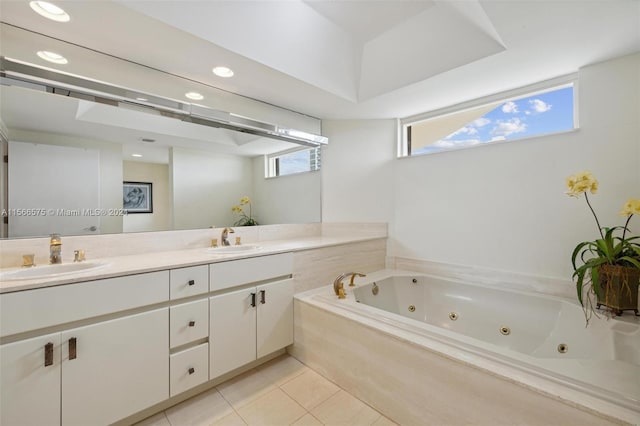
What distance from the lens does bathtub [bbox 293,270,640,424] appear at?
1.01 m

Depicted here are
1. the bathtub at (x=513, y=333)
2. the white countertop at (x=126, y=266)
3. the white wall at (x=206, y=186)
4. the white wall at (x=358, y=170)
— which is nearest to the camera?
the bathtub at (x=513, y=333)

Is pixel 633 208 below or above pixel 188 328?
above

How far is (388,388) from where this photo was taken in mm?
1481

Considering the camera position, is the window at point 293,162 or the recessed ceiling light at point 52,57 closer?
the recessed ceiling light at point 52,57

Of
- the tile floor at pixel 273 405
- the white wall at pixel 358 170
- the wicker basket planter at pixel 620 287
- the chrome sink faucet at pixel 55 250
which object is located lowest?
the tile floor at pixel 273 405

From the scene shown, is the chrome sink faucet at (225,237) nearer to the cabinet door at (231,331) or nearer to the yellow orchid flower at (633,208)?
the cabinet door at (231,331)

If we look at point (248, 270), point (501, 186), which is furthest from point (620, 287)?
point (248, 270)

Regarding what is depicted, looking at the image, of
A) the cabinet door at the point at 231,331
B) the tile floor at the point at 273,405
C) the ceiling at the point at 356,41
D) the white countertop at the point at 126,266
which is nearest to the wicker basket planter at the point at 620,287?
the ceiling at the point at 356,41

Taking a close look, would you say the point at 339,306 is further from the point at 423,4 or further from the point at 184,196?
the point at 423,4

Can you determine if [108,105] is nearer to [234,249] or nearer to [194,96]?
[194,96]

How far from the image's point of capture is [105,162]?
1.79m

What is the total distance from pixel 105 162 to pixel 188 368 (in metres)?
1.42

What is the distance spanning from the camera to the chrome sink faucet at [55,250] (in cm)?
152

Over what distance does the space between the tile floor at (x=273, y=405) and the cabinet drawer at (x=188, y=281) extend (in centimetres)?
67
